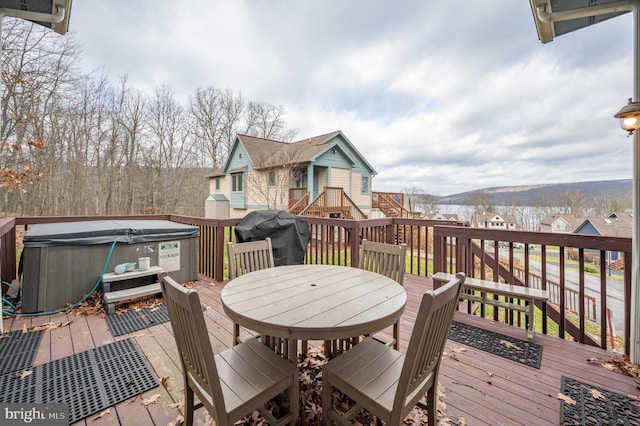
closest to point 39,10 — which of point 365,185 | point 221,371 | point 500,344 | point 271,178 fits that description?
point 221,371

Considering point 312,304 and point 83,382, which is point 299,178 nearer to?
point 83,382

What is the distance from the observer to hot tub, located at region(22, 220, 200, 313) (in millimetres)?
2979

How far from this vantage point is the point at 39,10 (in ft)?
9.23

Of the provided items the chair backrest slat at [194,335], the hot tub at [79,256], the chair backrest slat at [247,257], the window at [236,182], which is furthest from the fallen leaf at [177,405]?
the window at [236,182]

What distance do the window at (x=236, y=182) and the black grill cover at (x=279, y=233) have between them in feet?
34.8

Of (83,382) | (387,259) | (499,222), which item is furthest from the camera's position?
(499,222)

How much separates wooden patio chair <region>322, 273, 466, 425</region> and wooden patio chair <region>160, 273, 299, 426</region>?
0.92 feet

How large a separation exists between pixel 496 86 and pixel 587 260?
23.3ft

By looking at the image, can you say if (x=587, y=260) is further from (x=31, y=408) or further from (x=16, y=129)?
(x=16, y=129)

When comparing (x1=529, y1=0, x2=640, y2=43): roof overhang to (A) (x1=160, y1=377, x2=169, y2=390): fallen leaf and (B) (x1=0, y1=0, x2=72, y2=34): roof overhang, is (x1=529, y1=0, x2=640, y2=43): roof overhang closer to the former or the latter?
(A) (x1=160, y1=377, x2=169, y2=390): fallen leaf

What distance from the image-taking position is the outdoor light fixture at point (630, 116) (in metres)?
2.00

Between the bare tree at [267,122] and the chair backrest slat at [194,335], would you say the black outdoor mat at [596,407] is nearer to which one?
the chair backrest slat at [194,335]

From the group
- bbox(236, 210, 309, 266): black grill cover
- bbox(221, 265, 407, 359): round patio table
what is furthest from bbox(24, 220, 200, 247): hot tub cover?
bbox(221, 265, 407, 359): round patio table

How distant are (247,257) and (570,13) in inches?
157
